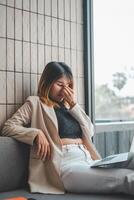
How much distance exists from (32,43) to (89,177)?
1.08 meters

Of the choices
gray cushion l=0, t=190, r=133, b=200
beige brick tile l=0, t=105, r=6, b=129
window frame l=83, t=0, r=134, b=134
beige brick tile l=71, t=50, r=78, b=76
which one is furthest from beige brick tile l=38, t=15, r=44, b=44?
gray cushion l=0, t=190, r=133, b=200

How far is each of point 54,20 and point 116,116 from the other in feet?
3.27

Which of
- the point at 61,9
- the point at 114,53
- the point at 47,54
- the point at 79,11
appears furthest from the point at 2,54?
the point at 114,53

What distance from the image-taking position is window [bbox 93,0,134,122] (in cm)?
297

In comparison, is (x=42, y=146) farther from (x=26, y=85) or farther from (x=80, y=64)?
(x=80, y=64)

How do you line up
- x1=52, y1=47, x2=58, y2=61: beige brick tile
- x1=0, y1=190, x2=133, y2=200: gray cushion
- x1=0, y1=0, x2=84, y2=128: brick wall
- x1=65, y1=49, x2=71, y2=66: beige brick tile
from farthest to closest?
x1=65, y1=49, x2=71, y2=66: beige brick tile
x1=52, y1=47, x2=58, y2=61: beige brick tile
x1=0, y1=0, x2=84, y2=128: brick wall
x1=0, y1=190, x2=133, y2=200: gray cushion

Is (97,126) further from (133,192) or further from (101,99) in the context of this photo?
(133,192)

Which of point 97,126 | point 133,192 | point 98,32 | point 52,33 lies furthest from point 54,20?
point 133,192

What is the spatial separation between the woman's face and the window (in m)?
0.64

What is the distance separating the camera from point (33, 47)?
2.49 metres

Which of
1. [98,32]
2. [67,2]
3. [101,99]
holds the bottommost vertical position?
[101,99]

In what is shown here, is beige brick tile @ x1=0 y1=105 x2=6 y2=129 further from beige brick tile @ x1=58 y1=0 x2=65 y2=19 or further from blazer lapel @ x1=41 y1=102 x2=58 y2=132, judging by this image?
beige brick tile @ x1=58 y1=0 x2=65 y2=19

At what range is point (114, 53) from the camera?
3.01 m

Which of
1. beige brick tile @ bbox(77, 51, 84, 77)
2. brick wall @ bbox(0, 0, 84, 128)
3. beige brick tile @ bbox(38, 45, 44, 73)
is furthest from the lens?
beige brick tile @ bbox(77, 51, 84, 77)
